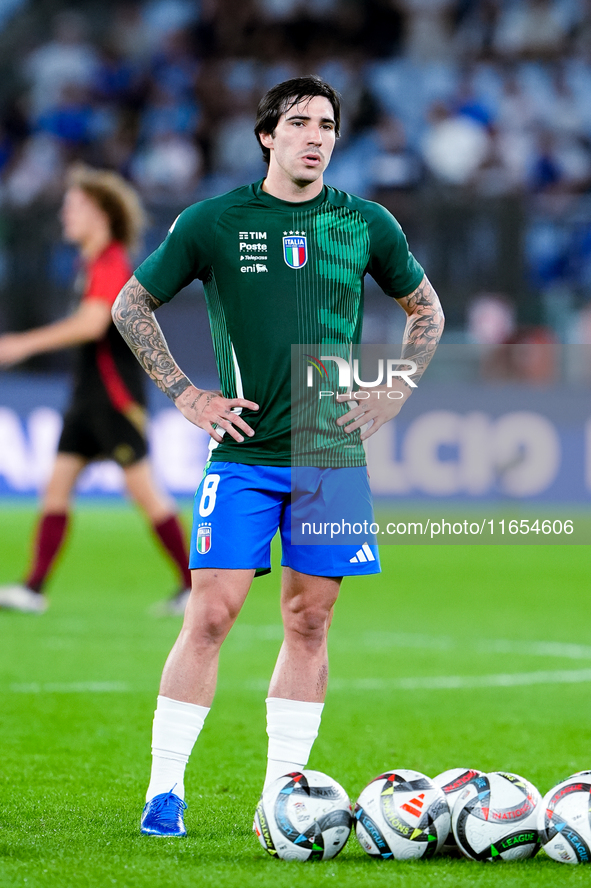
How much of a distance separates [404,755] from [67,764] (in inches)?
55.7

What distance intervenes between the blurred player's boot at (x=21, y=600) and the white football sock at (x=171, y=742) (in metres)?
5.32

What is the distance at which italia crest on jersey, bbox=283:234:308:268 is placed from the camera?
447cm

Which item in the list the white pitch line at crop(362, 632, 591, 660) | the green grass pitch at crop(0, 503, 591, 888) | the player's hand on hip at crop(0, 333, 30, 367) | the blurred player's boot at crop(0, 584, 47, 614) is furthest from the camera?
the blurred player's boot at crop(0, 584, 47, 614)

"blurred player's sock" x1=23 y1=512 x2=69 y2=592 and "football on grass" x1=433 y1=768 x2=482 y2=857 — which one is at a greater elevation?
"blurred player's sock" x1=23 y1=512 x2=69 y2=592

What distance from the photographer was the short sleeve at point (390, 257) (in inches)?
181

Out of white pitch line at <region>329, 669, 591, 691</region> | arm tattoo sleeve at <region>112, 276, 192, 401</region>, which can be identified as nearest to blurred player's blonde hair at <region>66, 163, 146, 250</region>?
white pitch line at <region>329, 669, 591, 691</region>

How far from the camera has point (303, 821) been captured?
4.10m

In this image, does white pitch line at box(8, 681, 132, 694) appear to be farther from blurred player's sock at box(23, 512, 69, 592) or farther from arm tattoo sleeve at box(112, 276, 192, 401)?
arm tattoo sleeve at box(112, 276, 192, 401)

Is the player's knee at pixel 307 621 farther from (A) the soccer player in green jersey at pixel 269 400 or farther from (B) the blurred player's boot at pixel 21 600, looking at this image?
(B) the blurred player's boot at pixel 21 600

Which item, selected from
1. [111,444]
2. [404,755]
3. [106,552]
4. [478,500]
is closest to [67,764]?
[404,755]

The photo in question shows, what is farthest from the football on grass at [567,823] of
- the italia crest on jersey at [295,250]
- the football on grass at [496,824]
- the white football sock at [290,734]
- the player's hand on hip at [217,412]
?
the italia crest on jersey at [295,250]

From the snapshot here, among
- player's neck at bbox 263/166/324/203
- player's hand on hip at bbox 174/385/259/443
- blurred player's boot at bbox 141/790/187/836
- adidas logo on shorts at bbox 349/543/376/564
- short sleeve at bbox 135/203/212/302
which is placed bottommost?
blurred player's boot at bbox 141/790/187/836

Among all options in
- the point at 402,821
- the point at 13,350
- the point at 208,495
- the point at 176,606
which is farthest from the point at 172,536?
the point at 402,821

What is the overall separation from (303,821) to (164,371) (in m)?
1.57
